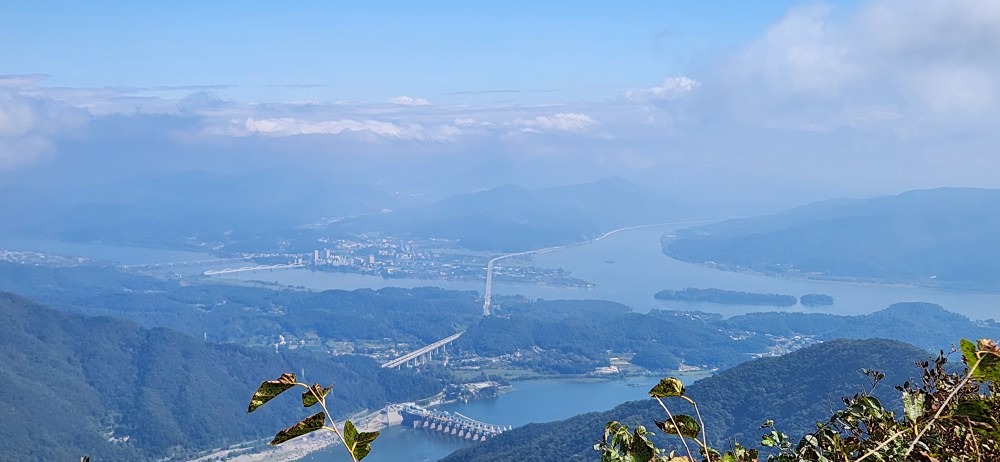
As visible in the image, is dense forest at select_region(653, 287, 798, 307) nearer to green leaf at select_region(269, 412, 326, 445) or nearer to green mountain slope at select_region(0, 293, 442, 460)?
green mountain slope at select_region(0, 293, 442, 460)

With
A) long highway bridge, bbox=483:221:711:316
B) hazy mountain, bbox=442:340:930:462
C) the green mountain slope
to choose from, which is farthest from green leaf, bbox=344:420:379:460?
long highway bridge, bbox=483:221:711:316

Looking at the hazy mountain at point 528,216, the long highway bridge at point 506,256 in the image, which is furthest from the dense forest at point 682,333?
the hazy mountain at point 528,216

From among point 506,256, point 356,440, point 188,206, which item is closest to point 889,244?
point 506,256

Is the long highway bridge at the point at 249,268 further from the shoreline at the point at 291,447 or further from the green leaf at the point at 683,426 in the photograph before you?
the green leaf at the point at 683,426

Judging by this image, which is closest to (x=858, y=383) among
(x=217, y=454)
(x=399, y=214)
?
(x=217, y=454)

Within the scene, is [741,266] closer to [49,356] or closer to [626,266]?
[626,266]

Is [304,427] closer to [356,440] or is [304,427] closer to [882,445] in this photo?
[356,440]

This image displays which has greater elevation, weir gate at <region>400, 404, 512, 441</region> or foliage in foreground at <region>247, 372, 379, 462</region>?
foliage in foreground at <region>247, 372, 379, 462</region>
